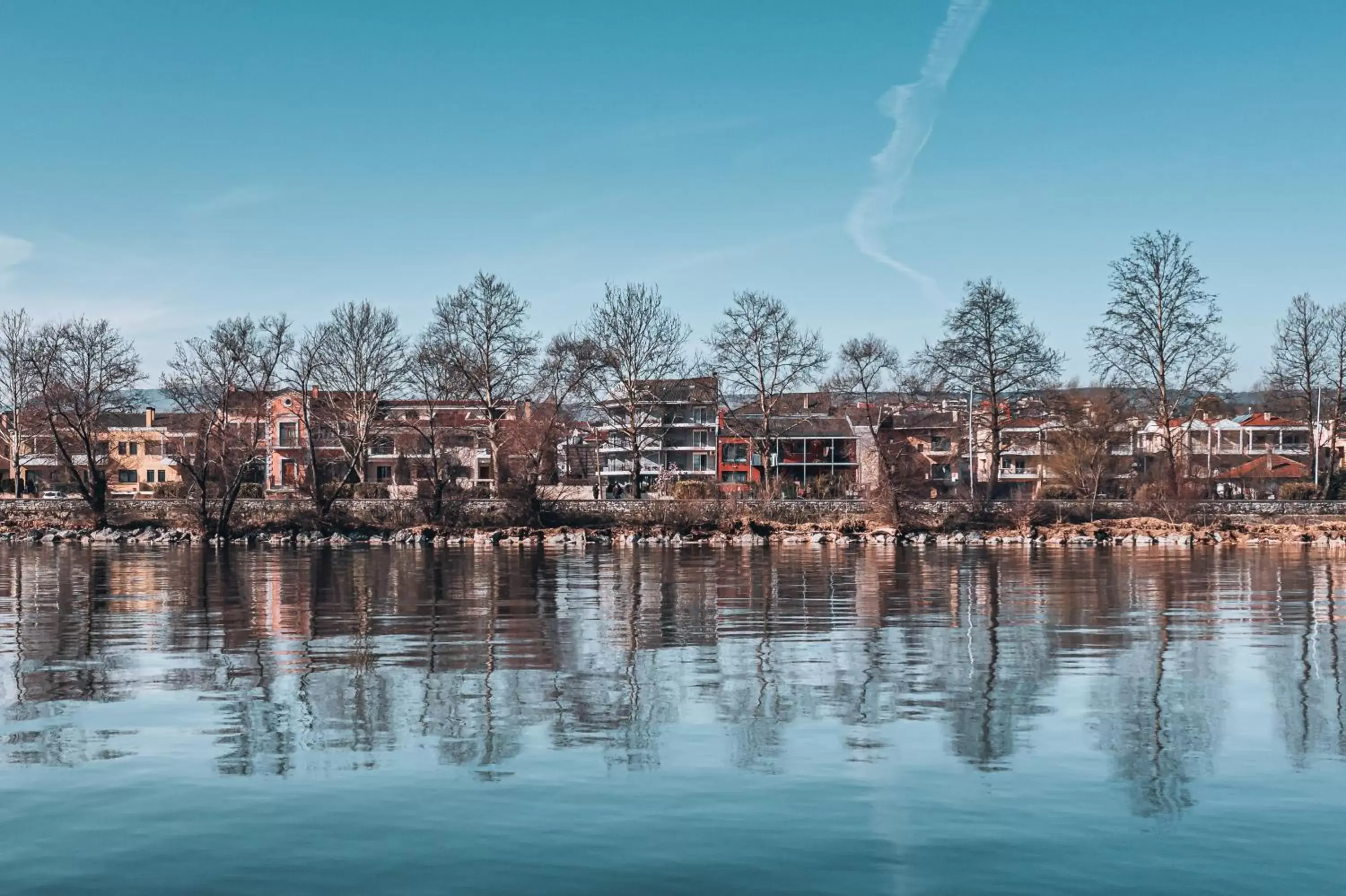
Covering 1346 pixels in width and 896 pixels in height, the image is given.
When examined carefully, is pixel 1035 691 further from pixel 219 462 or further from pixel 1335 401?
pixel 1335 401

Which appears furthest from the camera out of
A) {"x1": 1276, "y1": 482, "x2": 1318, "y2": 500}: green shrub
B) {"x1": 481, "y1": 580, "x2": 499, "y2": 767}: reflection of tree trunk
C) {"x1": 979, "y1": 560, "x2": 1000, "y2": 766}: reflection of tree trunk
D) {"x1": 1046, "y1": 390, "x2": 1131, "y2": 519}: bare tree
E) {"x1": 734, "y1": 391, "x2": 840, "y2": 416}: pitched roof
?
{"x1": 734, "y1": 391, "x2": 840, "y2": 416}: pitched roof

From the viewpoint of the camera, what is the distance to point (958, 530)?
2393 inches

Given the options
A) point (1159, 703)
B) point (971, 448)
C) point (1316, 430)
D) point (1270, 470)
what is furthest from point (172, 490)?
point (1270, 470)

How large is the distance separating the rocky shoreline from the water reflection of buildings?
22.1 metres

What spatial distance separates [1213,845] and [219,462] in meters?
61.4

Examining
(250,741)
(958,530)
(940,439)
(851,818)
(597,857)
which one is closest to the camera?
(597,857)

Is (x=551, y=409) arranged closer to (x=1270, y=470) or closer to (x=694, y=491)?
(x=694, y=491)

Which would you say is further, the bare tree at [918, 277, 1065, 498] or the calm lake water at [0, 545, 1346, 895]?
the bare tree at [918, 277, 1065, 498]

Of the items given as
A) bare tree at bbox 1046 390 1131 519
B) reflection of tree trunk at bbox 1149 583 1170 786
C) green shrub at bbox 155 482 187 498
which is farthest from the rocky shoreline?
reflection of tree trunk at bbox 1149 583 1170 786

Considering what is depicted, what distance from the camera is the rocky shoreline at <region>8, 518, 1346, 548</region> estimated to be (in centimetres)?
5625

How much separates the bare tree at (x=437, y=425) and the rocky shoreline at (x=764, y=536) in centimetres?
337

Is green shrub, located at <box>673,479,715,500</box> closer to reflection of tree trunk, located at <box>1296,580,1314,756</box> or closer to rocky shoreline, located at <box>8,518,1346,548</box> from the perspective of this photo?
rocky shoreline, located at <box>8,518,1346,548</box>

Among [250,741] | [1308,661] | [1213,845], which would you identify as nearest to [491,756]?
[250,741]

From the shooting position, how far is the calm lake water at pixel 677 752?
9102mm
